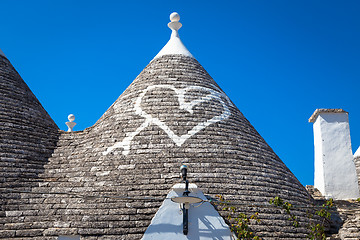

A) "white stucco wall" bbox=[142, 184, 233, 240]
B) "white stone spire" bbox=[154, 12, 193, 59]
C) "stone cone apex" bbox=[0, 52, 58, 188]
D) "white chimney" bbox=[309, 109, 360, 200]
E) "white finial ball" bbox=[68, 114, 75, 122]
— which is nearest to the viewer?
"white stucco wall" bbox=[142, 184, 233, 240]

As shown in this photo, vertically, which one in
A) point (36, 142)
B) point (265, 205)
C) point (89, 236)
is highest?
point (36, 142)

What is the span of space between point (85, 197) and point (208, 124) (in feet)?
9.86

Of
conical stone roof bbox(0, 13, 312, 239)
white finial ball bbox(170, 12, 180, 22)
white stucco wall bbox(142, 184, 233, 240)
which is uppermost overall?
white finial ball bbox(170, 12, 180, 22)

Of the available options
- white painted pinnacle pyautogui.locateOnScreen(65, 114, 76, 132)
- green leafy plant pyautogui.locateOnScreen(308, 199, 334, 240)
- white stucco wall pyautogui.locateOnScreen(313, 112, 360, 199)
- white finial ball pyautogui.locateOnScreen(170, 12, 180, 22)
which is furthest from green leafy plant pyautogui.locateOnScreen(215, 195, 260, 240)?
white painted pinnacle pyautogui.locateOnScreen(65, 114, 76, 132)

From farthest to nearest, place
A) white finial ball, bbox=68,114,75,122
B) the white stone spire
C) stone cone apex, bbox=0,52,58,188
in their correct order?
white finial ball, bbox=68,114,75,122 → the white stone spire → stone cone apex, bbox=0,52,58,188

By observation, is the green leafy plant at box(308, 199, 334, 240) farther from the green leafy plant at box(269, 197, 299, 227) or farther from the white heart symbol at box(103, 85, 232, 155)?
the white heart symbol at box(103, 85, 232, 155)

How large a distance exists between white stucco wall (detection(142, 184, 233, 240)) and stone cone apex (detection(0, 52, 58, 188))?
118 inches

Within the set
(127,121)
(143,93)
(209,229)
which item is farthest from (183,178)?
(143,93)

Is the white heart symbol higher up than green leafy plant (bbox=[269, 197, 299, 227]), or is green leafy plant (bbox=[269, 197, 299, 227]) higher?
the white heart symbol

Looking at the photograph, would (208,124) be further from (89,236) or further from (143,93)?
(89,236)

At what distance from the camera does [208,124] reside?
970 centimetres

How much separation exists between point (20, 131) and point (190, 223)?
177 inches

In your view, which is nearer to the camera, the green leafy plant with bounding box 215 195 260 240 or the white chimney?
the green leafy plant with bounding box 215 195 260 240

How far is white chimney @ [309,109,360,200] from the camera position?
10633 millimetres
